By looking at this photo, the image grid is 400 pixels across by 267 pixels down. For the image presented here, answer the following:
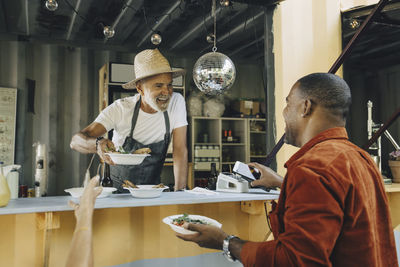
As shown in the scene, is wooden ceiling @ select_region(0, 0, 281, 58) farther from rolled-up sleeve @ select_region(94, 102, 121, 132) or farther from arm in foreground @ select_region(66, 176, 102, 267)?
arm in foreground @ select_region(66, 176, 102, 267)

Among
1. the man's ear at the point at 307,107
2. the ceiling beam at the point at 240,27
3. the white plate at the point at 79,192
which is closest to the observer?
the man's ear at the point at 307,107

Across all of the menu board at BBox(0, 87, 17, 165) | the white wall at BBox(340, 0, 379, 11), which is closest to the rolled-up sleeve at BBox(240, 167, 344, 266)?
the white wall at BBox(340, 0, 379, 11)

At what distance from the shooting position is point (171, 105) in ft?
12.6

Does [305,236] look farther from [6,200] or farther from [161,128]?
[161,128]

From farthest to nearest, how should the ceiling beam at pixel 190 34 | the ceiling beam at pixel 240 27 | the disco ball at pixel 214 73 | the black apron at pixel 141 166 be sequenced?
the ceiling beam at pixel 190 34 → the ceiling beam at pixel 240 27 → the black apron at pixel 141 166 → the disco ball at pixel 214 73

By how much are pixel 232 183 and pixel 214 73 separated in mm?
859

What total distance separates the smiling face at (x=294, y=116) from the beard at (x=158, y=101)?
89.9 inches

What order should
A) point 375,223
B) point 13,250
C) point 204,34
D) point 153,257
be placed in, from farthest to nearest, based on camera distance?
point 204,34
point 153,257
point 13,250
point 375,223

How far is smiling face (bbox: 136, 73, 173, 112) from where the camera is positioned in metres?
3.52

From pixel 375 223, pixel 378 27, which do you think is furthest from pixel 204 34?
pixel 375 223

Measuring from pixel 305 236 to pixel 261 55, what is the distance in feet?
19.5

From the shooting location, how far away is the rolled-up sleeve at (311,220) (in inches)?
41.1

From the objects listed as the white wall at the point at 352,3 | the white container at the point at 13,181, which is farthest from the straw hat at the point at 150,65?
the white wall at the point at 352,3

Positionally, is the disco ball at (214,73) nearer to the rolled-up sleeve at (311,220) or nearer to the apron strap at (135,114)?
the apron strap at (135,114)
